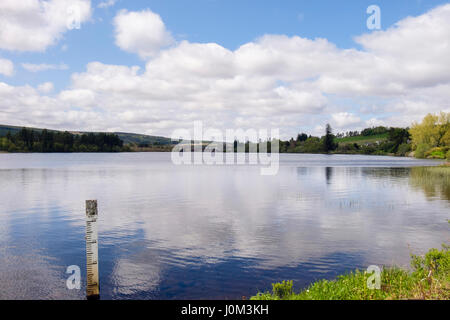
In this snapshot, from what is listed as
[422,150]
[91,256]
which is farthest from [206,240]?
[422,150]

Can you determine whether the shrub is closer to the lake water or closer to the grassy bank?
the lake water

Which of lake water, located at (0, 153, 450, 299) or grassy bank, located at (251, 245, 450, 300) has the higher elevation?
grassy bank, located at (251, 245, 450, 300)

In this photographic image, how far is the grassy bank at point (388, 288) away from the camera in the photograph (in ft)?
36.8

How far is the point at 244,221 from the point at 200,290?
13.6 metres

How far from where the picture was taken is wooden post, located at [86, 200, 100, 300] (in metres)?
13.4

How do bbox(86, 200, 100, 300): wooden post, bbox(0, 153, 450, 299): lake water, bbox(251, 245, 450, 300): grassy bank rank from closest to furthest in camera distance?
bbox(251, 245, 450, 300): grassy bank
bbox(86, 200, 100, 300): wooden post
bbox(0, 153, 450, 299): lake water

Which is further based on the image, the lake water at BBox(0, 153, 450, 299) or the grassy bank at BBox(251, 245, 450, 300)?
the lake water at BBox(0, 153, 450, 299)

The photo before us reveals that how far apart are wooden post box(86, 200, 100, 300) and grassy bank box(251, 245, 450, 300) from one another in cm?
620

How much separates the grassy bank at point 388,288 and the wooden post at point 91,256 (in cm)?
620

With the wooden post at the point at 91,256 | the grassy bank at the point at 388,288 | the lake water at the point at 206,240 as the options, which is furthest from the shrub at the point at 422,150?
the wooden post at the point at 91,256
